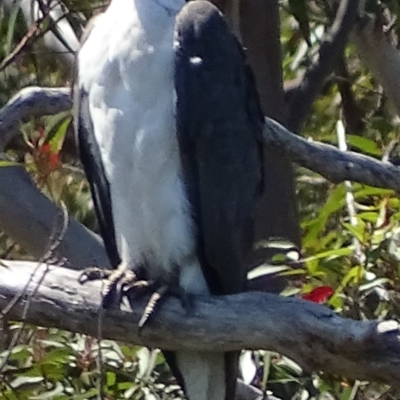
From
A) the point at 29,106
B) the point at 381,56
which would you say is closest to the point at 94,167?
the point at 29,106

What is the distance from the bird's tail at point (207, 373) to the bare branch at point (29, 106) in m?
0.53

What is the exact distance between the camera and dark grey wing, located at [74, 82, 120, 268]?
2242 millimetres

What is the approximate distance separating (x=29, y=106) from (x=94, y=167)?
7.7 inches

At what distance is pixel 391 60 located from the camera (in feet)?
9.96

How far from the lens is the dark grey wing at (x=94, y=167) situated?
7.36 ft

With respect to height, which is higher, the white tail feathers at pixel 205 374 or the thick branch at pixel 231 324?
the thick branch at pixel 231 324

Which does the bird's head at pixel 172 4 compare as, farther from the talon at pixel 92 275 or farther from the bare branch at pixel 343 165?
the talon at pixel 92 275

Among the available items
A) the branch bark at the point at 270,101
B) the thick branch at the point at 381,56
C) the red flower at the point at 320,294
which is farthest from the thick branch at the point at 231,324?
the thick branch at the point at 381,56

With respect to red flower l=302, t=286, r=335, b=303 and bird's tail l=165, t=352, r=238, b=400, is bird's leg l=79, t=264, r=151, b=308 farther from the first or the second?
red flower l=302, t=286, r=335, b=303

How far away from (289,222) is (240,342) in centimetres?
91

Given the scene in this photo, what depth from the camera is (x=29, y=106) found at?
2377 millimetres

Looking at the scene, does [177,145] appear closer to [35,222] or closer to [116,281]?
[116,281]

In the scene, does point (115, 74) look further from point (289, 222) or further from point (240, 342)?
point (289, 222)

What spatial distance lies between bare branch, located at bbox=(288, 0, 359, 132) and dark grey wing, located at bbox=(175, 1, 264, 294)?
66 centimetres
